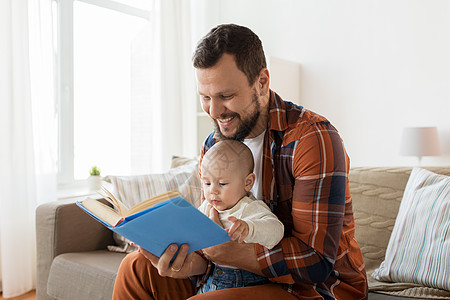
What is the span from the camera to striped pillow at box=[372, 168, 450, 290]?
4.60ft

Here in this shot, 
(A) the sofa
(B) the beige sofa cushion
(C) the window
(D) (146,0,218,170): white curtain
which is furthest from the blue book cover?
(D) (146,0,218,170): white curtain

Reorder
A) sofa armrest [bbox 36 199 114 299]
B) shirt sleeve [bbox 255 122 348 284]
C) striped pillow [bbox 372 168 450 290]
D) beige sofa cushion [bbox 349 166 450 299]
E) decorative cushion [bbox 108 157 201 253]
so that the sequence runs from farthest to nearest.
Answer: decorative cushion [bbox 108 157 201 253]
sofa armrest [bbox 36 199 114 299]
beige sofa cushion [bbox 349 166 450 299]
striped pillow [bbox 372 168 450 290]
shirt sleeve [bbox 255 122 348 284]

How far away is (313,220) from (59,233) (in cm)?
131

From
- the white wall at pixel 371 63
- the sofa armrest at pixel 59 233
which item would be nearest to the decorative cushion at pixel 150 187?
the sofa armrest at pixel 59 233

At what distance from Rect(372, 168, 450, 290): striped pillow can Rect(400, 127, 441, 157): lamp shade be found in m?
1.22

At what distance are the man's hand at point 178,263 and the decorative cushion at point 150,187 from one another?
874mm

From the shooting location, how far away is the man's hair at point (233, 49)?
1188 millimetres

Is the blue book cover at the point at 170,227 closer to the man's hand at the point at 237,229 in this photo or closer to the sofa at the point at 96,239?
the man's hand at the point at 237,229

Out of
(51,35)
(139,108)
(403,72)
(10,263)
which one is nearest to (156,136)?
(139,108)

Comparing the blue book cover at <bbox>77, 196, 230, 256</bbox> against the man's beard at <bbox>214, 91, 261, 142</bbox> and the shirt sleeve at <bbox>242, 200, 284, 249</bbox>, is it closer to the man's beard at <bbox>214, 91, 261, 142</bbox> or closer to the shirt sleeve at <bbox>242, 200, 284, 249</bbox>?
the shirt sleeve at <bbox>242, 200, 284, 249</bbox>

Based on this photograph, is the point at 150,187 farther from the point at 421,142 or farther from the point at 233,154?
the point at 421,142

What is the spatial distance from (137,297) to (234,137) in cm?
52

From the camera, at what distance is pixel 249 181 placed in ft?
3.98

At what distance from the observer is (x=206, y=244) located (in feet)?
3.17
